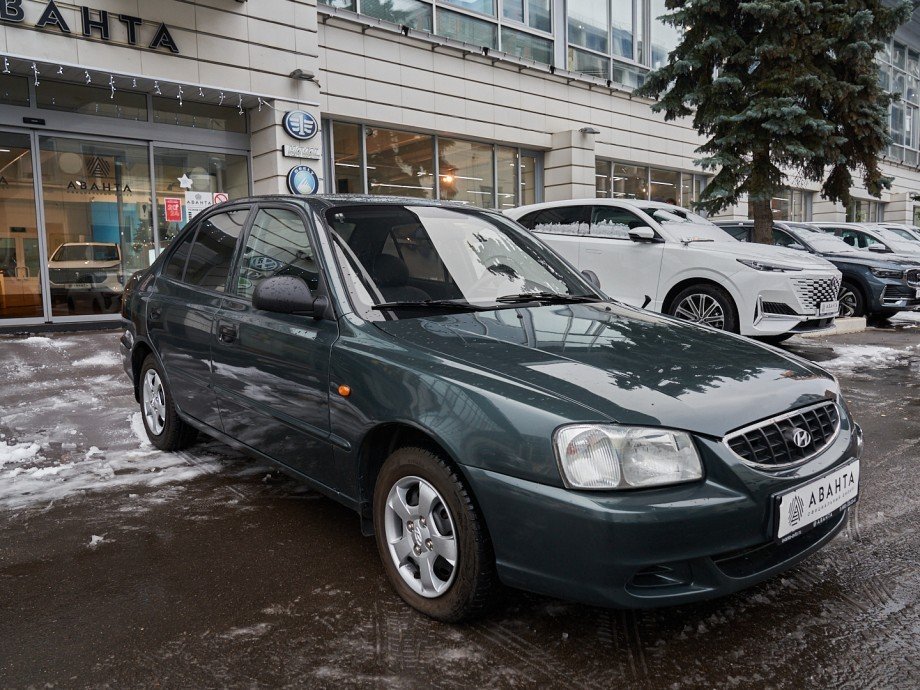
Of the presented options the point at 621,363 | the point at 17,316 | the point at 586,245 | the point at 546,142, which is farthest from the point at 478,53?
the point at 621,363

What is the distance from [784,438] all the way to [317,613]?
173 centimetres

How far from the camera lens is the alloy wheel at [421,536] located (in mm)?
2473

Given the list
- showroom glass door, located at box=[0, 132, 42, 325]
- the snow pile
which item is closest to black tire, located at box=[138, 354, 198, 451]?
the snow pile

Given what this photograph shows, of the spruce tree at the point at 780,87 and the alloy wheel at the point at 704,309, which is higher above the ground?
the spruce tree at the point at 780,87

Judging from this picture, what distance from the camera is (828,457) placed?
98.3 inches

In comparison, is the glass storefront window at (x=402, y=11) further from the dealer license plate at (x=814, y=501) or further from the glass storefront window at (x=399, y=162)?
the dealer license plate at (x=814, y=501)

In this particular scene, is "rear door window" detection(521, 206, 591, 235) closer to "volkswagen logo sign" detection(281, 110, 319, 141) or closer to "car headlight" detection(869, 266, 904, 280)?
"volkswagen logo sign" detection(281, 110, 319, 141)

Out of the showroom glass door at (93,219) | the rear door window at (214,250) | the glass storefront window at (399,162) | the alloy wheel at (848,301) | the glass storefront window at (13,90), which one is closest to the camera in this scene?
the rear door window at (214,250)

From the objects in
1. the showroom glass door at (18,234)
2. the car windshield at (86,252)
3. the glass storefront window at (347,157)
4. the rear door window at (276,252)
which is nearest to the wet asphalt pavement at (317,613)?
the rear door window at (276,252)

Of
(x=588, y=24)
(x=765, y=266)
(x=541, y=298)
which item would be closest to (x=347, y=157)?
(x=588, y=24)

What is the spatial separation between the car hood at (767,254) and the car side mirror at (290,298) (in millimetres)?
6227

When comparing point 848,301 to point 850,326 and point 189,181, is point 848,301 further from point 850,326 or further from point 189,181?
point 189,181

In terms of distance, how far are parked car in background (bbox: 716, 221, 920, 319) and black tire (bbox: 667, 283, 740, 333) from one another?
344 centimetres

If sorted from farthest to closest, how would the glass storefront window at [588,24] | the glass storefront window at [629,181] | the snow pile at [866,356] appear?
1. the glass storefront window at [629,181]
2. the glass storefront window at [588,24]
3. the snow pile at [866,356]
